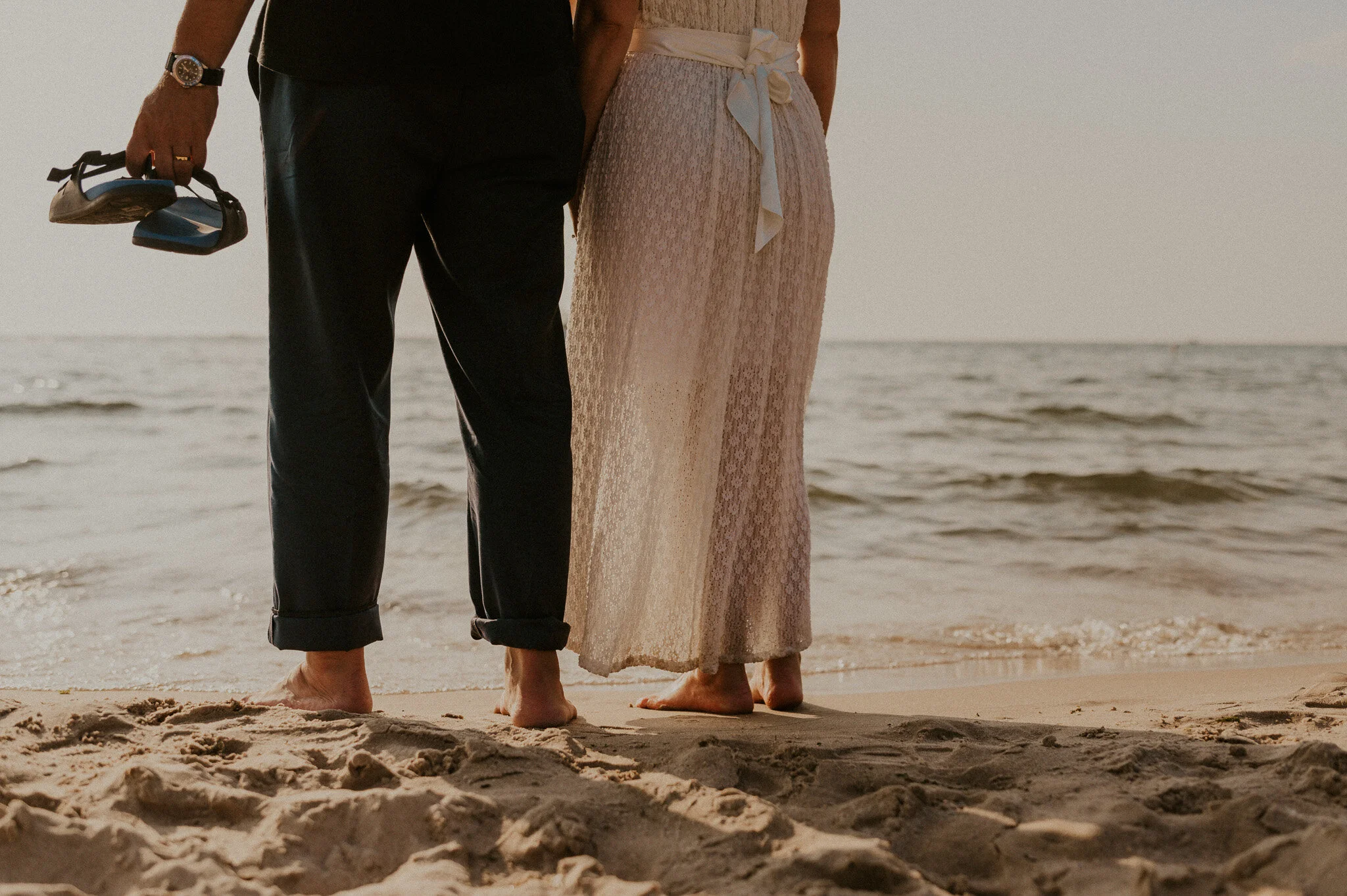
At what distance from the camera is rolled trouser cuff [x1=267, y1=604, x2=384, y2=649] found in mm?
2027

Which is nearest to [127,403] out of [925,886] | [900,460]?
[900,460]

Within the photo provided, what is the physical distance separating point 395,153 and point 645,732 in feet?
3.74

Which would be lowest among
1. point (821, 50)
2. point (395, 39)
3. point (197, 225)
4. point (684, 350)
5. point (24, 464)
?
point (24, 464)

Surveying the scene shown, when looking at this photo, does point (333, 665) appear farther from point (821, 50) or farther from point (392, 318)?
point (821, 50)

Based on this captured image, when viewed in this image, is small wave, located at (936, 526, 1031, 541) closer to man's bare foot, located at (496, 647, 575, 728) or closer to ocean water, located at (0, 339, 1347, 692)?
ocean water, located at (0, 339, 1347, 692)

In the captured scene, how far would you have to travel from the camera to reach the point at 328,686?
208 cm

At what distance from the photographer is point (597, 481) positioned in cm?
234

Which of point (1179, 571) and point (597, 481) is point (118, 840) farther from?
point (1179, 571)

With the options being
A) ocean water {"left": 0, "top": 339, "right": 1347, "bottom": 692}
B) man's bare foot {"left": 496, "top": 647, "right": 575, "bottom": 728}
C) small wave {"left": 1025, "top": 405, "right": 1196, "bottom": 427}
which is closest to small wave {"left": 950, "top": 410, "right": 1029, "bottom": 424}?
ocean water {"left": 0, "top": 339, "right": 1347, "bottom": 692}

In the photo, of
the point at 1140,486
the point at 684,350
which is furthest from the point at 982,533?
the point at 684,350

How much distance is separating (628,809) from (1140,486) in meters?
6.46

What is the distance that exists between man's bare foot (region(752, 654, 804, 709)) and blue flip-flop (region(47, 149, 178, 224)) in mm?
1556

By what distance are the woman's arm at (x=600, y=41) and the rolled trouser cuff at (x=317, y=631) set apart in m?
1.03

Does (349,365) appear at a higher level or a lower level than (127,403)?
higher
